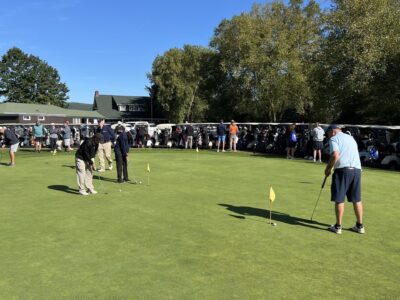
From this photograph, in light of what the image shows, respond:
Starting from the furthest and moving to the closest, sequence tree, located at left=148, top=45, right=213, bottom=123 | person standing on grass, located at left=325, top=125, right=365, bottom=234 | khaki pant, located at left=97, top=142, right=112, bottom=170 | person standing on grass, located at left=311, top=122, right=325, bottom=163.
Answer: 1. tree, located at left=148, top=45, right=213, bottom=123
2. person standing on grass, located at left=311, top=122, right=325, bottom=163
3. khaki pant, located at left=97, top=142, right=112, bottom=170
4. person standing on grass, located at left=325, top=125, right=365, bottom=234

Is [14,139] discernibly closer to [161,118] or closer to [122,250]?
[122,250]

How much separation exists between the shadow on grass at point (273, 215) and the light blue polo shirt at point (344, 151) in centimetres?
133

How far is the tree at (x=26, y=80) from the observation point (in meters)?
88.2

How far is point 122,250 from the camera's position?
6.41 m

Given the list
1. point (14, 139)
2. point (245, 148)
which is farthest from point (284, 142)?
point (14, 139)

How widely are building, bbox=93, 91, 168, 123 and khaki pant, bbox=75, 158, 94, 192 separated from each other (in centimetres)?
6906

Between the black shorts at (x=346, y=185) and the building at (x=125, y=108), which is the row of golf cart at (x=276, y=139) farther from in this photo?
the building at (x=125, y=108)

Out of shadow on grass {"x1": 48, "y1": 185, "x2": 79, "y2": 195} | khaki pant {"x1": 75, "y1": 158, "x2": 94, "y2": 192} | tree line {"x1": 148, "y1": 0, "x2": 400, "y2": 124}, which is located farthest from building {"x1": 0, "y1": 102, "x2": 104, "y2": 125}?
khaki pant {"x1": 75, "y1": 158, "x2": 94, "y2": 192}

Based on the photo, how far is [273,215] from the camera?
879 centimetres

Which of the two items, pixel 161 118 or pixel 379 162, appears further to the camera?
pixel 161 118

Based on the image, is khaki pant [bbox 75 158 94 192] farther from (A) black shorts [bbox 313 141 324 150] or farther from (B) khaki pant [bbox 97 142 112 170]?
(A) black shorts [bbox 313 141 324 150]

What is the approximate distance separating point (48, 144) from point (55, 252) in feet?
91.6

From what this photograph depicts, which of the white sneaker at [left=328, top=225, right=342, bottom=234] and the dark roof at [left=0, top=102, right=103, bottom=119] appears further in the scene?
the dark roof at [left=0, top=102, right=103, bottom=119]

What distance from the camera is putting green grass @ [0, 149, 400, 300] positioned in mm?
5039
